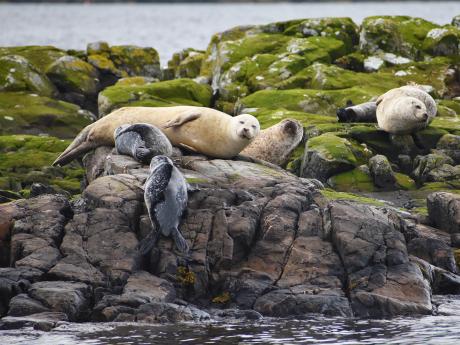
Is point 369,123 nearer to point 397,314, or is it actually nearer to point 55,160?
point 55,160

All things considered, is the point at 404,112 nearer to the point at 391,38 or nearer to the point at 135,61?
the point at 391,38

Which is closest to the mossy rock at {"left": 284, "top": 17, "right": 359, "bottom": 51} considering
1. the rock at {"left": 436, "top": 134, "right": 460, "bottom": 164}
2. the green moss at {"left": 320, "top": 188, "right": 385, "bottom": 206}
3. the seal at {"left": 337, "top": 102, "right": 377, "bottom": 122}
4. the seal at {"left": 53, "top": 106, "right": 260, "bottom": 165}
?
the seal at {"left": 337, "top": 102, "right": 377, "bottom": 122}

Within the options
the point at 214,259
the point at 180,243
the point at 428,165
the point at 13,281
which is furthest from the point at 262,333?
the point at 428,165

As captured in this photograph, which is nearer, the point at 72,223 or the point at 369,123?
the point at 72,223

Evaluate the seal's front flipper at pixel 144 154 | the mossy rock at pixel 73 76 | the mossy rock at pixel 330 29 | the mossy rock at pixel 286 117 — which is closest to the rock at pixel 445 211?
the seal's front flipper at pixel 144 154

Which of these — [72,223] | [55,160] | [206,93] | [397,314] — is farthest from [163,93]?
[397,314]

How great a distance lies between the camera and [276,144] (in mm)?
20094

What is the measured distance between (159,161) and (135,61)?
720 inches

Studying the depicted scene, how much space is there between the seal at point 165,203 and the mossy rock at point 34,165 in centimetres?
455

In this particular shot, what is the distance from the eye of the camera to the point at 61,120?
88.1ft

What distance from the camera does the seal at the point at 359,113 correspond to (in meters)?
23.1

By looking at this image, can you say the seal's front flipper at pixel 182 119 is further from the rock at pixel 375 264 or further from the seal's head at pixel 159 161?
the rock at pixel 375 264

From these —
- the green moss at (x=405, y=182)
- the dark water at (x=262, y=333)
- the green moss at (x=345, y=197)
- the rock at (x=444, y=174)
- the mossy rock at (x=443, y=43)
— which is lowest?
the dark water at (x=262, y=333)

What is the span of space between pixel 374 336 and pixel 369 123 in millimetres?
10396
